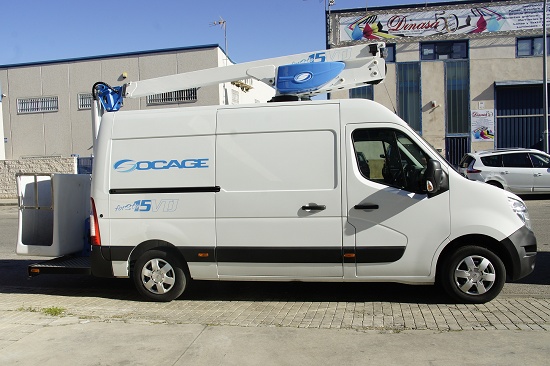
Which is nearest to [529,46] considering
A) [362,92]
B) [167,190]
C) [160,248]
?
[362,92]

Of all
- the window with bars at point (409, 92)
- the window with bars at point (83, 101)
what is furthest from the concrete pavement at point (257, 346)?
the window with bars at point (83, 101)

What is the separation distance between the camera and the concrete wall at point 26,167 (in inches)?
985

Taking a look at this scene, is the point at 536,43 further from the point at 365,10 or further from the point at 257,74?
the point at 257,74

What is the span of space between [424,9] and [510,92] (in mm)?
6071

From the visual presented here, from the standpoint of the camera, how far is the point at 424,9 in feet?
82.7

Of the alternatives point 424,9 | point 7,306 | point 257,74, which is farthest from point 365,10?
point 7,306

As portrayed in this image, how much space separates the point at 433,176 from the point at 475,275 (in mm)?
1229

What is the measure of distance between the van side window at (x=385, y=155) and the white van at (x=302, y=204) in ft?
0.04

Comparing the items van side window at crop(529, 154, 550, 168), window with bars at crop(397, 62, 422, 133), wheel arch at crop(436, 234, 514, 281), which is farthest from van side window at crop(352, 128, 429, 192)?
window with bars at crop(397, 62, 422, 133)

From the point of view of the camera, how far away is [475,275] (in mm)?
5512

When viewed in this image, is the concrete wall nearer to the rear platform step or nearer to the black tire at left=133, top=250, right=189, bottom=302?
the rear platform step

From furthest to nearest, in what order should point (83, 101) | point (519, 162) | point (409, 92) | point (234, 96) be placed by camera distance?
point (83, 101)
point (234, 96)
point (409, 92)
point (519, 162)

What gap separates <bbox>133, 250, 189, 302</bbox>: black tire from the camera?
602 cm

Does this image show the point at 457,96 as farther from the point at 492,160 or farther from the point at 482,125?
the point at 492,160
